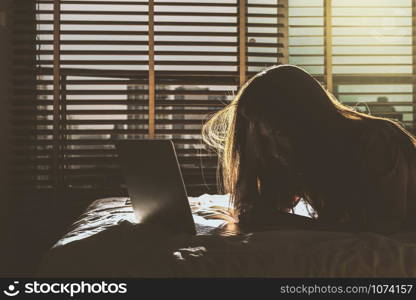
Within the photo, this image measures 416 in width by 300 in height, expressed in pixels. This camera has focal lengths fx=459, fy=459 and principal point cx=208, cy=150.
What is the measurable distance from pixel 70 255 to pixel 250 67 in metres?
2.63

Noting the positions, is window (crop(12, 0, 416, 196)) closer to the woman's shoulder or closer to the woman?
the woman

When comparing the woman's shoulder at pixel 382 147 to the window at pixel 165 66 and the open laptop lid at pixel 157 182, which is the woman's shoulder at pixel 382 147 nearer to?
the open laptop lid at pixel 157 182

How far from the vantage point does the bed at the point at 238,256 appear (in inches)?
47.2

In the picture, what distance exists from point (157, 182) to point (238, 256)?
1.19 ft

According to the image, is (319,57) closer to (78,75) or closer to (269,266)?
(78,75)

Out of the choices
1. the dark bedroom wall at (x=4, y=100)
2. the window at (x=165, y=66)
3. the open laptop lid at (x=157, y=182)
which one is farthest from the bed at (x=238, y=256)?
the dark bedroom wall at (x=4, y=100)

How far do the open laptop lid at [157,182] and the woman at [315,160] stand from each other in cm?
29

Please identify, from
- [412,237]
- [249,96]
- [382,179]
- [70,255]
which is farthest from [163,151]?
[412,237]

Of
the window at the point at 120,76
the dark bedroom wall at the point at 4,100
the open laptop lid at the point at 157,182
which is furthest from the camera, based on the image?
the window at the point at 120,76

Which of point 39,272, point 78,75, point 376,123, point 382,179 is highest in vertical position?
point 78,75

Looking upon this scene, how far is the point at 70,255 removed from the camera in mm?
1295

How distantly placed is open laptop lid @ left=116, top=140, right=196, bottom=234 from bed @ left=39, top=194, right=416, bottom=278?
10 centimetres


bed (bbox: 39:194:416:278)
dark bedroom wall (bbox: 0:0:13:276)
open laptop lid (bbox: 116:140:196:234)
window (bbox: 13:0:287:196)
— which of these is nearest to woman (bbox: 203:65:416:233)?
bed (bbox: 39:194:416:278)

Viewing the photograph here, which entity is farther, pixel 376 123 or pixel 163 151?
pixel 376 123
